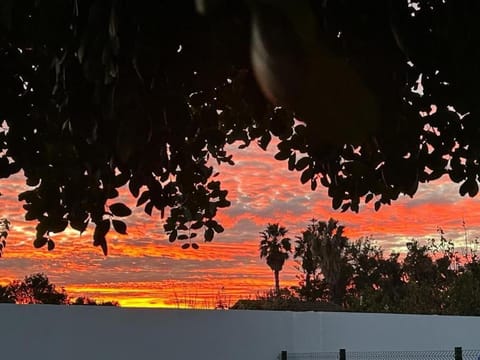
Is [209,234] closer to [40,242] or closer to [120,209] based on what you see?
[40,242]

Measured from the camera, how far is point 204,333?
9.03 m

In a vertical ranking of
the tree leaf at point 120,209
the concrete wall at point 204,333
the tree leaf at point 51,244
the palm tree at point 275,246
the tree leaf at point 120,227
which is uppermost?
the palm tree at point 275,246

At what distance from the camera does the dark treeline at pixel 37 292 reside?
36.4 feet

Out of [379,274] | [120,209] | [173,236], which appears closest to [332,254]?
[379,274]

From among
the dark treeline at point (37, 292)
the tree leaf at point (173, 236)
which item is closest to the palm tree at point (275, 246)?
the dark treeline at point (37, 292)

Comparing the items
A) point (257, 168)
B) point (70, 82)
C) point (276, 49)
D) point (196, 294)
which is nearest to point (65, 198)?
point (70, 82)

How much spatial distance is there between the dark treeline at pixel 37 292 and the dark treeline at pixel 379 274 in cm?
694

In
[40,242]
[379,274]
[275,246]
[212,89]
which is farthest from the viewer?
[275,246]

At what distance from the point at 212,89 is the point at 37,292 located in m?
10.5

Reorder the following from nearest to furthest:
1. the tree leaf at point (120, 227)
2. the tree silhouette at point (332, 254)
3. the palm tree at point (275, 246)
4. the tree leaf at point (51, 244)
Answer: the tree leaf at point (120, 227)
the tree leaf at point (51, 244)
the tree silhouette at point (332, 254)
the palm tree at point (275, 246)

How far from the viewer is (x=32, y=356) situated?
728 cm

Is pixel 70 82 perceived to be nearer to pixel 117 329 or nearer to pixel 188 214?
pixel 188 214

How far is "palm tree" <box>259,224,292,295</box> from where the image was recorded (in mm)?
24906

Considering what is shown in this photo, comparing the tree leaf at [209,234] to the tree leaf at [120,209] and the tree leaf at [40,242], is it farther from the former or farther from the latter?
the tree leaf at [120,209]
